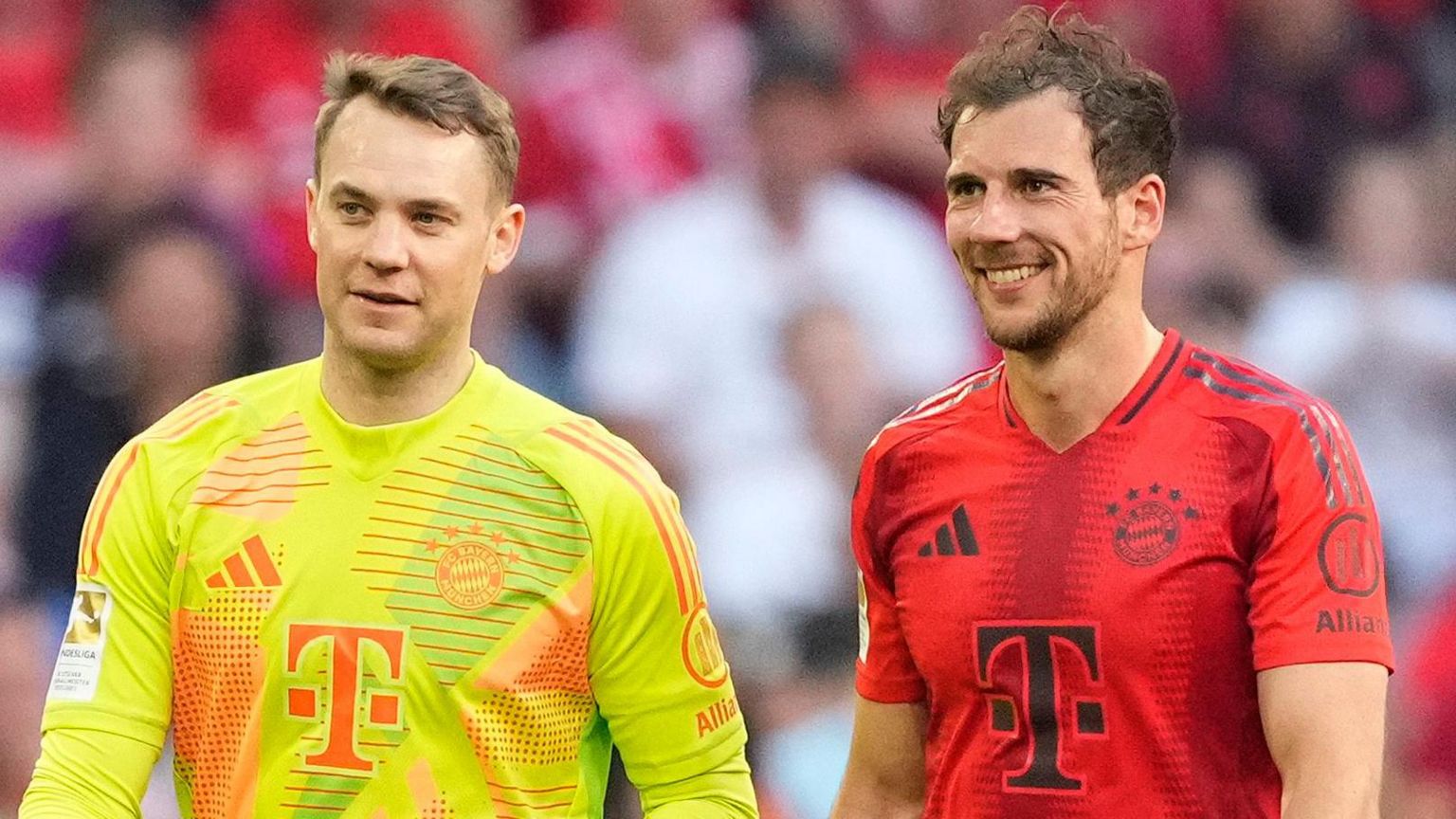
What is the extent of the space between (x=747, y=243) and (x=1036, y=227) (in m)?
3.91

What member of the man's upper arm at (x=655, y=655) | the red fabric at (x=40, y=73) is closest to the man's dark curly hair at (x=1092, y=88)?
the man's upper arm at (x=655, y=655)

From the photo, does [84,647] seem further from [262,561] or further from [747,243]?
[747,243]

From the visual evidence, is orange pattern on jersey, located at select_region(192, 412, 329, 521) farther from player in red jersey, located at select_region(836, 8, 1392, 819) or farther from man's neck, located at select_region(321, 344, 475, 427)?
player in red jersey, located at select_region(836, 8, 1392, 819)

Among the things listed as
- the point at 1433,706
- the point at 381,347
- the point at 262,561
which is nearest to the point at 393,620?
the point at 262,561

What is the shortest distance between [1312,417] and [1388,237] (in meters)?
4.45

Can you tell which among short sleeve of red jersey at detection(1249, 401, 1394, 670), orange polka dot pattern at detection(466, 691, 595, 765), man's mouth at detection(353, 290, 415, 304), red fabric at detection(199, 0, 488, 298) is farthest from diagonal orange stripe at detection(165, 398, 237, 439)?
red fabric at detection(199, 0, 488, 298)

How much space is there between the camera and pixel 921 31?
27.9 ft

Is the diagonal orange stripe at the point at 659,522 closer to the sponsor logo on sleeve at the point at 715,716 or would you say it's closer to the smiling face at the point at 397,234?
the sponsor logo on sleeve at the point at 715,716

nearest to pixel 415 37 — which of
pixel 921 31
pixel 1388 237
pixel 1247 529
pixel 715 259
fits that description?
pixel 715 259

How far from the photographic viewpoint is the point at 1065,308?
423cm

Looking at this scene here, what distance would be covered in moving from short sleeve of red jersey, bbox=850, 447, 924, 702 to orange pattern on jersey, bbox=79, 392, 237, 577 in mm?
1207

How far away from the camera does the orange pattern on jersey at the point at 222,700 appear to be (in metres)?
4.21

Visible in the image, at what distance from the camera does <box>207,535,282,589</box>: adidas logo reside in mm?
4262

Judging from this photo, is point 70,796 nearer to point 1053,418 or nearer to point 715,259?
point 1053,418
